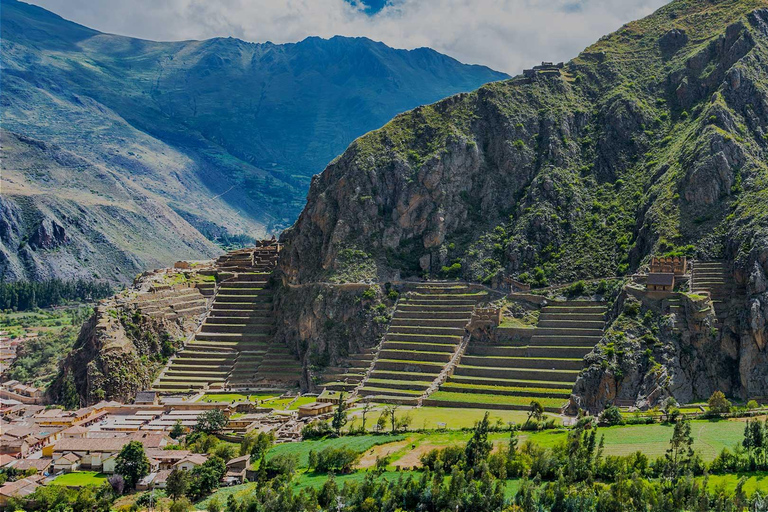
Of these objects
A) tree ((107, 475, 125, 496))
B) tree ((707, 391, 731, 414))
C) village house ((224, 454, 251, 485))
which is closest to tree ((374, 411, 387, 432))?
village house ((224, 454, 251, 485))

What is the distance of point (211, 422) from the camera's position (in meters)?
110

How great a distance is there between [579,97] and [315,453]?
313 feet

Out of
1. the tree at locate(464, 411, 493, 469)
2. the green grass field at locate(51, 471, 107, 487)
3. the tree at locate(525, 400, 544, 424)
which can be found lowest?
the green grass field at locate(51, 471, 107, 487)

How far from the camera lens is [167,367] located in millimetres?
138875

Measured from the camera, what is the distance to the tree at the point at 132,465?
9269cm

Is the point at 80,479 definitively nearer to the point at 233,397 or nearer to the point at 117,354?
the point at 233,397

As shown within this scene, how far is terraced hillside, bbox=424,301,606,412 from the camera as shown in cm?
10969

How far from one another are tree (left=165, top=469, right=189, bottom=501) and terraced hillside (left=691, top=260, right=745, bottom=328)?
61.8m

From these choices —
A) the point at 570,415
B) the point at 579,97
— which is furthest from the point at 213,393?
the point at 579,97

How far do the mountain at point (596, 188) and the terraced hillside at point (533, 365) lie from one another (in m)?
3.85

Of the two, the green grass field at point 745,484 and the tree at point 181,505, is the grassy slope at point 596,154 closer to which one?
the green grass field at point 745,484

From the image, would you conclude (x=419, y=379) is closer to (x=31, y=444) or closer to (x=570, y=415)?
(x=570, y=415)

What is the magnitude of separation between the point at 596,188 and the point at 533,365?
4358cm

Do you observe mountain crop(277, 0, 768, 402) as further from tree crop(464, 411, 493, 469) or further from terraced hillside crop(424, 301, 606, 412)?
tree crop(464, 411, 493, 469)
